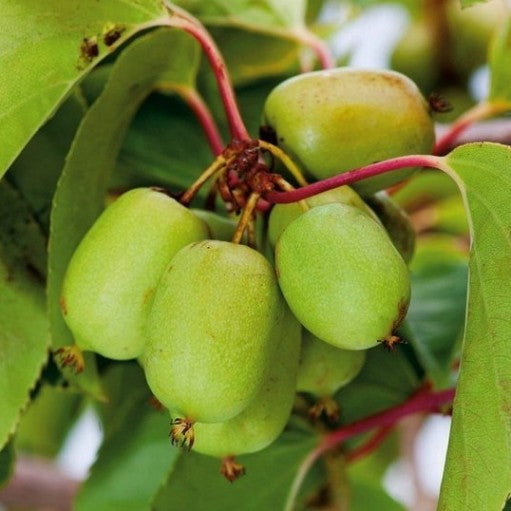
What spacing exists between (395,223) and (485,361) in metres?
0.22

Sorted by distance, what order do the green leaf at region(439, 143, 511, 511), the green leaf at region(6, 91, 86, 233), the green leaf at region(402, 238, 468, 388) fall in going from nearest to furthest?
the green leaf at region(439, 143, 511, 511) < the green leaf at region(6, 91, 86, 233) < the green leaf at region(402, 238, 468, 388)

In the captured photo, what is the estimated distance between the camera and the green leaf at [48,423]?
1.72 m

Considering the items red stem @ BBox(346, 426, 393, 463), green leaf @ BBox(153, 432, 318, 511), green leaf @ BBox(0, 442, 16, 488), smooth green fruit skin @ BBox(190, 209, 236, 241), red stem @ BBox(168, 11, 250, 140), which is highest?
red stem @ BBox(168, 11, 250, 140)

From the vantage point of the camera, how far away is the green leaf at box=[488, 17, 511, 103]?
120 cm

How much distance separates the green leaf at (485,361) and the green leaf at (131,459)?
482mm

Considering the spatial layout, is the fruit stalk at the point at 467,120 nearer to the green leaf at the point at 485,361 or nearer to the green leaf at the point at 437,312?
the green leaf at the point at 437,312

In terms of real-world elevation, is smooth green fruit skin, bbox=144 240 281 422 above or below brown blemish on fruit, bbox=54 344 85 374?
above

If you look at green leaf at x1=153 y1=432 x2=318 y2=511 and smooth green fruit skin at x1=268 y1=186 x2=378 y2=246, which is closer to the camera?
smooth green fruit skin at x1=268 y1=186 x2=378 y2=246

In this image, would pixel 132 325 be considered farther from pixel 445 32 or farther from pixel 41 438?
pixel 445 32

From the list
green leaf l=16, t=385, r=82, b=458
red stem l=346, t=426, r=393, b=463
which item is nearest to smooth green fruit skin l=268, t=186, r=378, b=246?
red stem l=346, t=426, r=393, b=463

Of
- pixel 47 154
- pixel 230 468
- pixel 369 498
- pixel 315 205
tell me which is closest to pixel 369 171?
pixel 315 205

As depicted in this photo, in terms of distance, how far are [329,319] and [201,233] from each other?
0.48ft

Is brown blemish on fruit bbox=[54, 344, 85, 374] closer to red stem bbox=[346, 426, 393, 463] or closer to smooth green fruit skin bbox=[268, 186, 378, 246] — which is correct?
smooth green fruit skin bbox=[268, 186, 378, 246]

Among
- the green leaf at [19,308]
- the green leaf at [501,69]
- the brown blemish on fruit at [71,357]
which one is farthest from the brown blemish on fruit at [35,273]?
the green leaf at [501,69]
